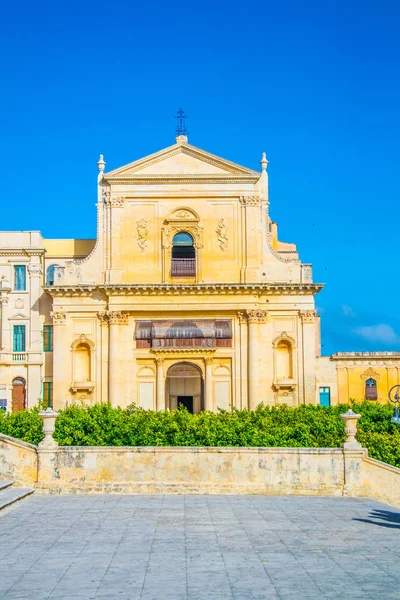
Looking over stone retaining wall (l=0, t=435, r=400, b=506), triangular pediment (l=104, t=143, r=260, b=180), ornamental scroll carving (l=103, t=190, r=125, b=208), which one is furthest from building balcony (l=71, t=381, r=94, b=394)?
stone retaining wall (l=0, t=435, r=400, b=506)

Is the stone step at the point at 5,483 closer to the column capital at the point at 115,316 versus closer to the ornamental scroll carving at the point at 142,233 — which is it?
the column capital at the point at 115,316

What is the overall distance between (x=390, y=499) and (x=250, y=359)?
18498 millimetres

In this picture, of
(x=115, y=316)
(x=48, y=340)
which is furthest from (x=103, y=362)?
(x=48, y=340)

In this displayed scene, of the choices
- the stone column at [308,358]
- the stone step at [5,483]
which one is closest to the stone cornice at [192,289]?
the stone column at [308,358]

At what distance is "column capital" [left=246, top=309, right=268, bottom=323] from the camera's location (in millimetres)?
40562

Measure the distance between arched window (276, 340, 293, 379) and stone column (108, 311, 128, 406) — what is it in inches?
308

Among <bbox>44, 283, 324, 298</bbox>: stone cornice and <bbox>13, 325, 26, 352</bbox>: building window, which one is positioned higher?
<bbox>44, 283, 324, 298</bbox>: stone cornice

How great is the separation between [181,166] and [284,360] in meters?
11.1

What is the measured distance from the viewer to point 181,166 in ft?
137

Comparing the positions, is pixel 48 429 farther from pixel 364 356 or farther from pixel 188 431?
pixel 364 356

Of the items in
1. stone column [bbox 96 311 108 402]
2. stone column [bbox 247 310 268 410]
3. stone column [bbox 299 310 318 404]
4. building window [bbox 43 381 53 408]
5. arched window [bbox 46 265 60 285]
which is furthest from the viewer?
arched window [bbox 46 265 60 285]

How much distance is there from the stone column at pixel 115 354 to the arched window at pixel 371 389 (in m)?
13.6

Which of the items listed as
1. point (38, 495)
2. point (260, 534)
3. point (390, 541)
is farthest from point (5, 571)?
point (38, 495)

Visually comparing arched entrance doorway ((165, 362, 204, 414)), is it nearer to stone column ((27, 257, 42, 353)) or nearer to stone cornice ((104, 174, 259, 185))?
stone column ((27, 257, 42, 353))
